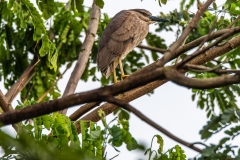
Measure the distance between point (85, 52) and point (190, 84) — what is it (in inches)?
137

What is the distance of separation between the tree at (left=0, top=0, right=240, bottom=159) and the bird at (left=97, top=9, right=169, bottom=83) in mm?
248

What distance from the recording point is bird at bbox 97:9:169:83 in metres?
5.92

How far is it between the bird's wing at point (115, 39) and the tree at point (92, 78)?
284mm

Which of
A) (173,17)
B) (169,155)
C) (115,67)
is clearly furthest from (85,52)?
(169,155)

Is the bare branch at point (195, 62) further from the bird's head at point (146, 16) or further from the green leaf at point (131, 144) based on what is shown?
the bird's head at point (146, 16)

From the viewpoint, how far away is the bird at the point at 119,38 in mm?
5922

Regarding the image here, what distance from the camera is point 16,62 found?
6.17 metres

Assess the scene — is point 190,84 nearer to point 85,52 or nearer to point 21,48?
point 85,52

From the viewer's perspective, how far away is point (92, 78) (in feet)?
21.5

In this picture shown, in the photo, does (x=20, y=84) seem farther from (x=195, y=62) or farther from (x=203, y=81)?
(x=203, y=81)

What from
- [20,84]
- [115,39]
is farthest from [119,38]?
[20,84]

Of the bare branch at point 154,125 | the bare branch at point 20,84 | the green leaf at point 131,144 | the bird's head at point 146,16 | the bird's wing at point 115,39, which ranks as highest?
the bird's head at point 146,16

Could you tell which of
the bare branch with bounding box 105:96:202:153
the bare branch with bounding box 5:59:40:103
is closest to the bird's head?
the bare branch with bounding box 5:59:40:103

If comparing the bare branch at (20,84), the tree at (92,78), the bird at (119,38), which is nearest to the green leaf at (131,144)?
the tree at (92,78)
